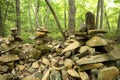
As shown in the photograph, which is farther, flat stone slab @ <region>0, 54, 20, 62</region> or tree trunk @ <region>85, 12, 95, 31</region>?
flat stone slab @ <region>0, 54, 20, 62</region>

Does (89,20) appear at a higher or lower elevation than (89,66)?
higher

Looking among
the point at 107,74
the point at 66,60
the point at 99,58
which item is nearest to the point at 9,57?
the point at 66,60

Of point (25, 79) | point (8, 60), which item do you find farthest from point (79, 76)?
point (8, 60)

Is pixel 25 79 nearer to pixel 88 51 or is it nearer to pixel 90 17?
pixel 88 51

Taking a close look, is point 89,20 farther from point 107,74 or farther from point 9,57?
point 9,57

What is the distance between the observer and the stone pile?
483cm

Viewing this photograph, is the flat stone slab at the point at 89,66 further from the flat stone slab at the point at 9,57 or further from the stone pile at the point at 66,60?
the flat stone slab at the point at 9,57

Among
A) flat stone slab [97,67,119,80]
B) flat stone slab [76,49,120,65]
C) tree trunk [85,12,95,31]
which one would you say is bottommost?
flat stone slab [97,67,119,80]

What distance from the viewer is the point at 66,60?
553 cm

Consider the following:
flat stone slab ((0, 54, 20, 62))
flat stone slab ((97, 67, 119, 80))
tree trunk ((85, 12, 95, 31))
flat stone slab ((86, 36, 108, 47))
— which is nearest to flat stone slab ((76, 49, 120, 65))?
flat stone slab ((86, 36, 108, 47))

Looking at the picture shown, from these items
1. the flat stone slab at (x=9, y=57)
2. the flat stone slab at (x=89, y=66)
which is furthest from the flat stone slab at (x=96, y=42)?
the flat stone slab at (x=9, y=57)

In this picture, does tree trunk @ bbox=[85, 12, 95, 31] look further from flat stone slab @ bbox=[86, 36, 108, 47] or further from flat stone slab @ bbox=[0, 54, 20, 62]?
flat stone slab @ bbox=[0, 54, 20, 62]

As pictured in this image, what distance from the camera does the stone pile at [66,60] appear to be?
4.83m

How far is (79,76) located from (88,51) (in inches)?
32.1
